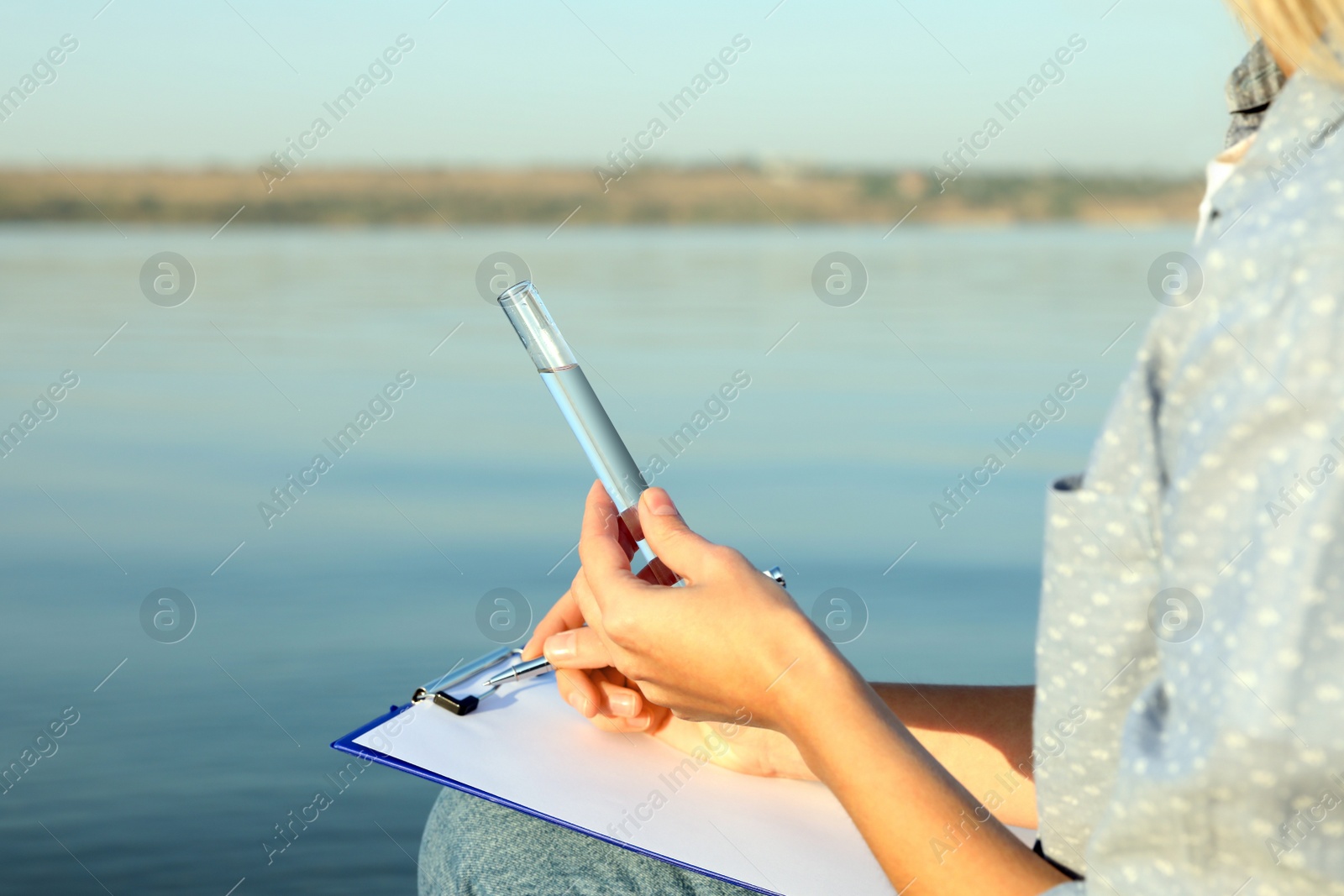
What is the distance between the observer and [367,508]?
316cm

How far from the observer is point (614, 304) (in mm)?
7000

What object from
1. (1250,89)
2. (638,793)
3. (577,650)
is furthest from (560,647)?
(1250,89)

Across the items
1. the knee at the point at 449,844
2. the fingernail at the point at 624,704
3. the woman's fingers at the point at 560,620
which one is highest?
the woman's fingers at the point at 560,620

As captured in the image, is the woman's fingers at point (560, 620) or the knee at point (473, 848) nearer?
the knee at point (473, 848)

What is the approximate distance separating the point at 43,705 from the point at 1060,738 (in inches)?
71.9

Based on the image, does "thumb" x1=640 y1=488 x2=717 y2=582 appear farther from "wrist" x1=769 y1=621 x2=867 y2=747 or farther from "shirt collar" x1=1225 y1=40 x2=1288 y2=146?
"shirt collar" x1=1225 y1=40 x2=1288 y2=146

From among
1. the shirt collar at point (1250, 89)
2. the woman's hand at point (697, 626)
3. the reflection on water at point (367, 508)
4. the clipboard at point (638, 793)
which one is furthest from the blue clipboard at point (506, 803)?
the reflection on water at point (367, 508)

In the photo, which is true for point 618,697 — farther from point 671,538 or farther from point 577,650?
point 671,538

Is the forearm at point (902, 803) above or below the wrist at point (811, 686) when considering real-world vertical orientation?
below

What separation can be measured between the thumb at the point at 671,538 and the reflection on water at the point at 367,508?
0.94 meters

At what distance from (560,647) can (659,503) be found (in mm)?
197

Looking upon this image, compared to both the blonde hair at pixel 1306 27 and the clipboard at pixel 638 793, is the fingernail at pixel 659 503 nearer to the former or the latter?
the clipboard at pixel 638 793

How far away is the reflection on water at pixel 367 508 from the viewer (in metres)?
1.87

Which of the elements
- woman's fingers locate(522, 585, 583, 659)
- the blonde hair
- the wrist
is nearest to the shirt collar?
the blonde hair
